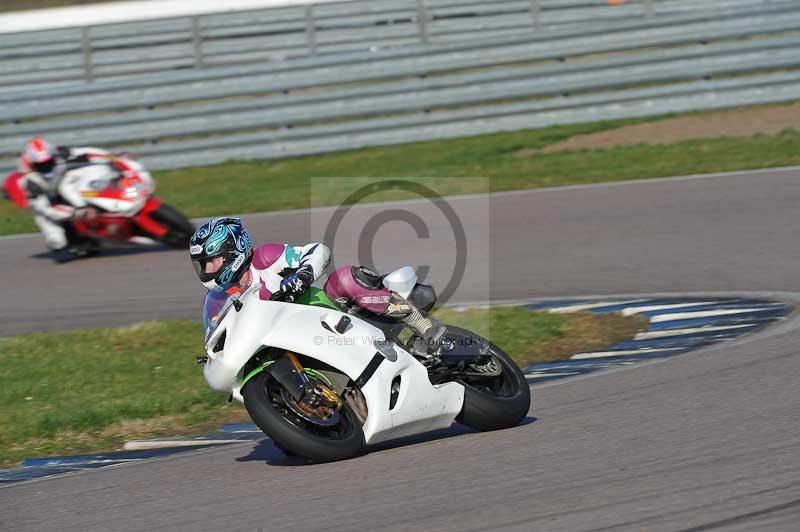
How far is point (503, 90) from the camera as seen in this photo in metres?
17.2

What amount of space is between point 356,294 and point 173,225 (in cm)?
755

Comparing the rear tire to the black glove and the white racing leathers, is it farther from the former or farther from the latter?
the black glove

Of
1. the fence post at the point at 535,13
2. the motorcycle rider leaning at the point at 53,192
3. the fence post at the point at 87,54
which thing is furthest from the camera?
the fence post at the point at 87,54

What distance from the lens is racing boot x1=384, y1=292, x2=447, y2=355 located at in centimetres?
557

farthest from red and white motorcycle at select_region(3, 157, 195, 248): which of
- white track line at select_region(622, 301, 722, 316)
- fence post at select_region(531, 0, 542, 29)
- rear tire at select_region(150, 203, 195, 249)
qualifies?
fence post at select_region(531, 0, 542, 29)

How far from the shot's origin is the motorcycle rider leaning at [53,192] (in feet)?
42.6

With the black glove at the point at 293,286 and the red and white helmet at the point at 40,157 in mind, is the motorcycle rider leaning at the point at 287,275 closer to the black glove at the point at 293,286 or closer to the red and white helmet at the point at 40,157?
the black glove at the point at 293,286

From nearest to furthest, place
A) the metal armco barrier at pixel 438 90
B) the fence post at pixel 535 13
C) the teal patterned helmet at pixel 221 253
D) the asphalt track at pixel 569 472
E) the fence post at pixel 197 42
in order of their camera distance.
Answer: the asphalt track at pixel 569 472, the teal patterned helmet at pixel 221 253, the metal armco barrier at pixel 438 90, the fence post at pixel 535 13, the fence post at pixel 197 42

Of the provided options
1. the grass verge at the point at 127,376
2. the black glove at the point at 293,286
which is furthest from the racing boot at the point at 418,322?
the grass verge at the point at 127,376

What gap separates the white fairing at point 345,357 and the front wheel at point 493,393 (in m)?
0.09

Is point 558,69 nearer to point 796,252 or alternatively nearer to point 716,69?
point 716,69

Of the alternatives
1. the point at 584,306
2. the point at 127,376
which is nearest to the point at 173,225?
the point at 127,376

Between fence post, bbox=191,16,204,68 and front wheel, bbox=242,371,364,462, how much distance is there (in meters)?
16.5

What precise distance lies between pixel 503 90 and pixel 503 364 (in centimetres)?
1181
